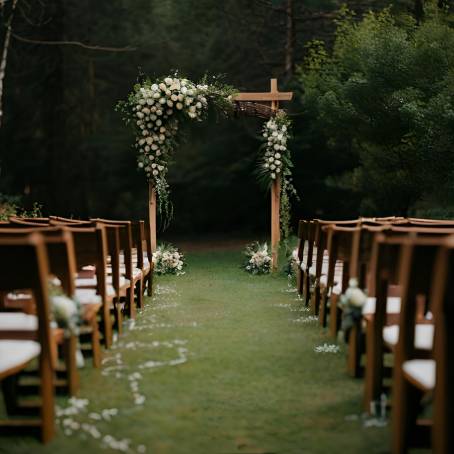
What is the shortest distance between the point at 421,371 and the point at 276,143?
873 centimetres

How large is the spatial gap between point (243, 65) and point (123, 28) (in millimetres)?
3762

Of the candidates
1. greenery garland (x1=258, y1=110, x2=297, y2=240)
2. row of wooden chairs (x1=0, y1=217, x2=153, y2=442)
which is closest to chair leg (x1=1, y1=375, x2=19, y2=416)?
row of wooden chairs (x1=0, y1=217, x2=153, y2=442)

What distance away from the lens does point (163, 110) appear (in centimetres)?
1126

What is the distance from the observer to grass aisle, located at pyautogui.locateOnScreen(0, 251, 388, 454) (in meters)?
3.29

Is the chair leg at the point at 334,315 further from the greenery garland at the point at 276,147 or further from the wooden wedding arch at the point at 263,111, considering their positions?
the greenery garland at the point at 276,147

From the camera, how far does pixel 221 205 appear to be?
2230 cm

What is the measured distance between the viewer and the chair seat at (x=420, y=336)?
10.3 ft

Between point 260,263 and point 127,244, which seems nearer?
point 127,244

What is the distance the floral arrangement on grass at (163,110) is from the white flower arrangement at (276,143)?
2.26 feet

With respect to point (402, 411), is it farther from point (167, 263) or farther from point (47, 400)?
point (167, 263)

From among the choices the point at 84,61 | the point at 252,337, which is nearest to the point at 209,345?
the point at 252,337

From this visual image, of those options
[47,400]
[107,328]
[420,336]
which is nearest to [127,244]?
[107,328]

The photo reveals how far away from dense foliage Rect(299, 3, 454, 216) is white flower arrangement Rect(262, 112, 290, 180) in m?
3.03

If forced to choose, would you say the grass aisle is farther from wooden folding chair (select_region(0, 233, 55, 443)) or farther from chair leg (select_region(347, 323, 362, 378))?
wooden folding chair (select_region(0, 233, 55, 443))
